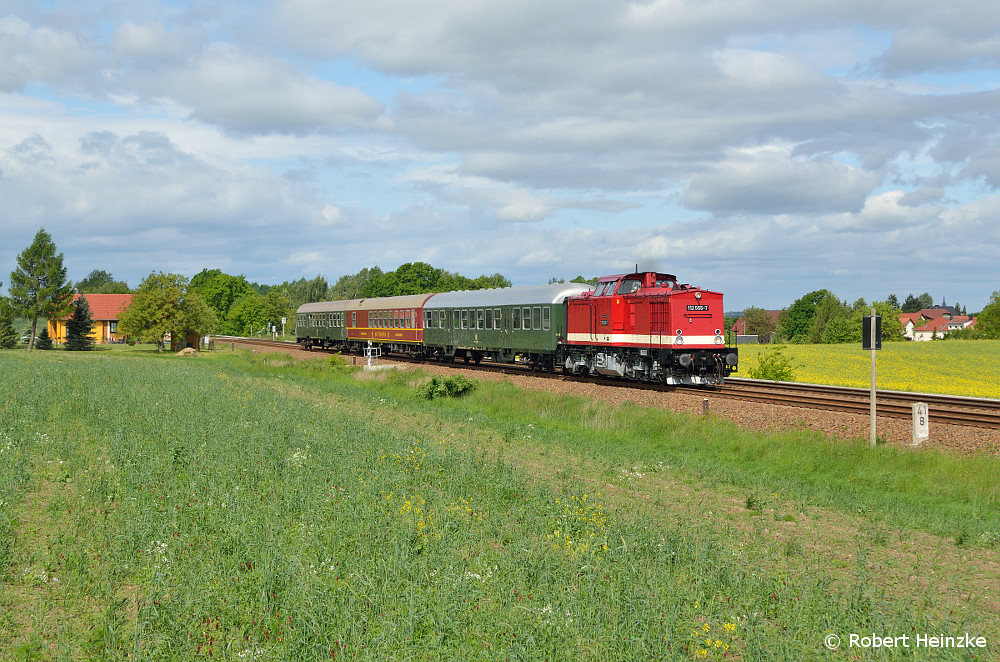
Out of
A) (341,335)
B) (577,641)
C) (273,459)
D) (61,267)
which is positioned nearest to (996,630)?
(577,641)

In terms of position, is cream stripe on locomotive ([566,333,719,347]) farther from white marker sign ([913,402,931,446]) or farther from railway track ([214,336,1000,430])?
white marker sign ([913,402,931,446])

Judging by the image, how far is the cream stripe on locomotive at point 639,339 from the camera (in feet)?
88.8

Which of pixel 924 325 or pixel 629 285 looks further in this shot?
pixel 924 325

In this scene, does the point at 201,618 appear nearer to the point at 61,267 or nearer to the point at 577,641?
the point at 577,641

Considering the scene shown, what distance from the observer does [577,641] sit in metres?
6.32

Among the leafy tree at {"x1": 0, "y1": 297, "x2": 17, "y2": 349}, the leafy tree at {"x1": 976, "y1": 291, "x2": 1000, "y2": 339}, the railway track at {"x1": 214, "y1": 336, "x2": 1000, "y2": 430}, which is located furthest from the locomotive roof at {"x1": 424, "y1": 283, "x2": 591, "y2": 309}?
the leafy tree at {"x1": 976, "y1": 291, "x2": 1000, "y2": 339}

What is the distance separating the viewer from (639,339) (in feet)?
93.2

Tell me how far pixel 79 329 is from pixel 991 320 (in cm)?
12886

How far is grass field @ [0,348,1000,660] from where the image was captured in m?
6.54

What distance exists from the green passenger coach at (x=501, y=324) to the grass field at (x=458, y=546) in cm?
1744

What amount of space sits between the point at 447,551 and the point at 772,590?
3660 millimetres

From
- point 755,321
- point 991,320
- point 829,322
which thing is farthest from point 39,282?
point 755,321

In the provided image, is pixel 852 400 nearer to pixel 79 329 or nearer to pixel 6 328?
pixel 79 329

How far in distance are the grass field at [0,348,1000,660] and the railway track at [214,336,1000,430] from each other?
6.19 m
